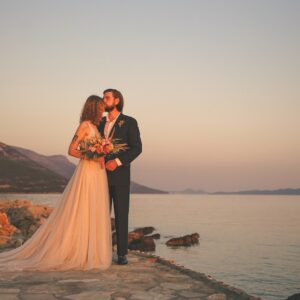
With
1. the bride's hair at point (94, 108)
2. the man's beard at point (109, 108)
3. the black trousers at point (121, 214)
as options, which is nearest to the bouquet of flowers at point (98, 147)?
the bride's hair at point (94, 108)

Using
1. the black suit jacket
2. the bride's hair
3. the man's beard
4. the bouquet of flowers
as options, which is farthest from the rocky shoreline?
the man's beard

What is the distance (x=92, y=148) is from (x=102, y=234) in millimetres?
1402

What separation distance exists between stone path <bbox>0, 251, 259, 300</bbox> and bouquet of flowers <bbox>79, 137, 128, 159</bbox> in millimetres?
1787

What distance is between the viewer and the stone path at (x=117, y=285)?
522 centimetres

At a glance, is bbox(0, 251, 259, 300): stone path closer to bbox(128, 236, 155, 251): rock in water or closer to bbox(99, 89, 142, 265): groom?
bbox(99, 89, 142, 265): groom

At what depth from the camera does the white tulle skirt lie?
703cm

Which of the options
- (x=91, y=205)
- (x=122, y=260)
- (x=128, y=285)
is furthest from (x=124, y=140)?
(x=128, y=285)

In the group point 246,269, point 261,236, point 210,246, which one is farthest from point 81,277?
point 261,236

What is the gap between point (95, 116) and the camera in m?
7.35

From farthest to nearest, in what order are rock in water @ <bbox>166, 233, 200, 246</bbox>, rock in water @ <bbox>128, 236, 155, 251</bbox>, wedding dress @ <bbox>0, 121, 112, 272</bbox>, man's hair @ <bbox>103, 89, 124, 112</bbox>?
1. rock in water @ <bbox>166, 233, 200, 246</bbox>
2. rock in water @ <bbox>128, 236, 155, 251</bbox>
3. man's hair @ <bbox>103, 89, 124, 112</bbox>
4. wedding dress @ <bbox>0, 121, 112, 272</bbox>

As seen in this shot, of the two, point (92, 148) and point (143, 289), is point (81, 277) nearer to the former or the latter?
point (143, 289)

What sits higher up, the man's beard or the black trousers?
the man's beard

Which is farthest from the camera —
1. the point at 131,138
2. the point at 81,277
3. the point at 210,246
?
the point at 210,246

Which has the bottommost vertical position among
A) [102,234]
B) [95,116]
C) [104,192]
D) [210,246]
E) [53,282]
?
[210,246]
